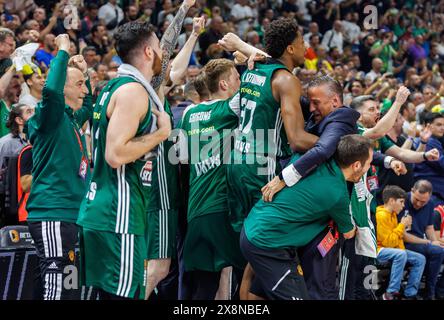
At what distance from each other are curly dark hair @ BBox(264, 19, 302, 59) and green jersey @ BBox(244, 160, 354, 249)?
994mm

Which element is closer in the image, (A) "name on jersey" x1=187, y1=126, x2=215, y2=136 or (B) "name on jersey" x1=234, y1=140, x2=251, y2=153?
(B) "name on jersey" x1=234, y1=140, x2=251, y2=153

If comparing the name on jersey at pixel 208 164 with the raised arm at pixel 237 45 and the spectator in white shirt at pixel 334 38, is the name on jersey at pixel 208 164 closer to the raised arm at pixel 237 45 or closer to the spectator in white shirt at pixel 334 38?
the raised arm at pixel 237 45

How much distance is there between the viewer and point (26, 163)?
20.4 feet

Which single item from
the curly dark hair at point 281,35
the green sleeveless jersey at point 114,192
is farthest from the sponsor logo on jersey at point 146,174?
the curly dark hair at point 281,35

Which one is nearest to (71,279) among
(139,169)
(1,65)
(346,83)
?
(139,169)

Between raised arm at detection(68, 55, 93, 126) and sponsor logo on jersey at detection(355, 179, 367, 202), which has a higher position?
raised arm at detection(68, 55, 93, 126)

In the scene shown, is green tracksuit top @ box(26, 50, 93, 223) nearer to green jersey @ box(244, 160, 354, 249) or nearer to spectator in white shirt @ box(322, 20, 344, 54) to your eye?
green jersey @ box(244, 160, 354, 249)

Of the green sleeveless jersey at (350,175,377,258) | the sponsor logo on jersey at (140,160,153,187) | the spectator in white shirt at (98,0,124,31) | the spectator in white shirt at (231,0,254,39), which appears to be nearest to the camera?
the sponsor logo on jersey at (140,160,153,187)

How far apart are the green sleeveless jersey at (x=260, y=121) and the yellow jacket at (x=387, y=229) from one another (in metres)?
3.46

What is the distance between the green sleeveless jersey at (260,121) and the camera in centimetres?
534

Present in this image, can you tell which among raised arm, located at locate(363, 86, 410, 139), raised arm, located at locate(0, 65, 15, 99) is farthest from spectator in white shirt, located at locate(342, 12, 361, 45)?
raised arm, located at locate(363, 86, 410, 139)

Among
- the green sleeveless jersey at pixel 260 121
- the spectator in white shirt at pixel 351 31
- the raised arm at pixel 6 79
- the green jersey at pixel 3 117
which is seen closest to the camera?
the green sleeveless jersey at pixel 260 121

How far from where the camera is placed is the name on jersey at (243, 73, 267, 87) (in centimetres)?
536

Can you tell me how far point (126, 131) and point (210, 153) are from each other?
160 cm
